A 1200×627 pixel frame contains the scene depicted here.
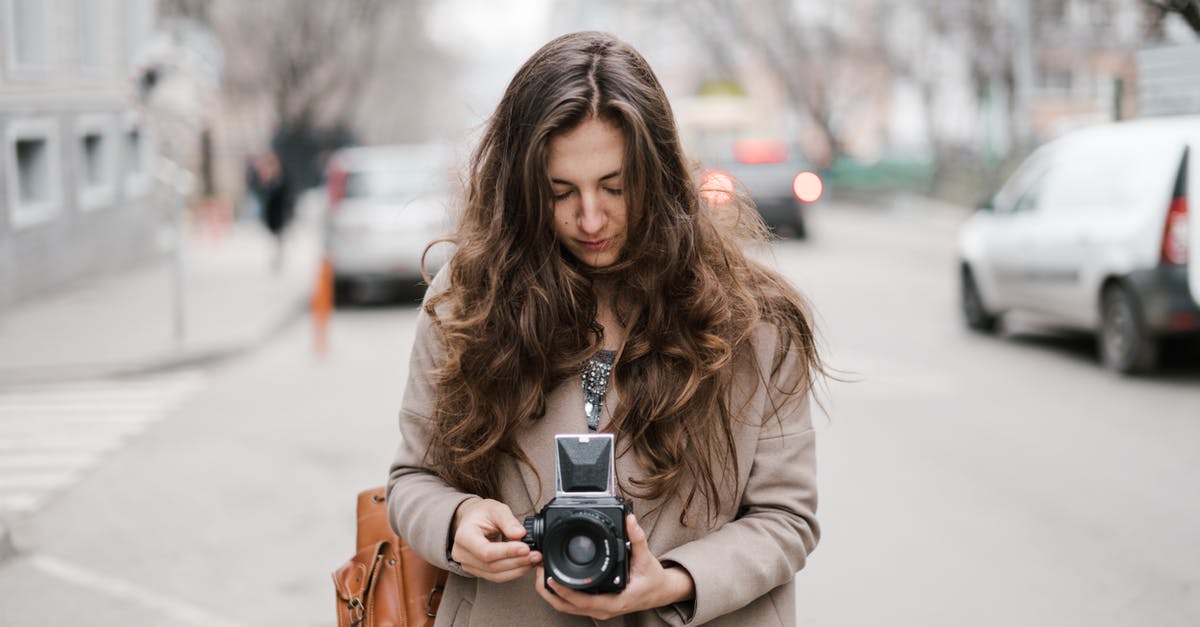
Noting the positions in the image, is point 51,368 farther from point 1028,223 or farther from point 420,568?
point 420,568

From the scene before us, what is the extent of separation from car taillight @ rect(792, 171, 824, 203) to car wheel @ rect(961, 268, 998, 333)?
35.0ft

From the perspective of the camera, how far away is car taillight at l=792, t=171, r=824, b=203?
2383cm

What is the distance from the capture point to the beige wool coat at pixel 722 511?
2.13 m

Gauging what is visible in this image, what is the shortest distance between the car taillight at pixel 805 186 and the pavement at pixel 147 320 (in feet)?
27.0

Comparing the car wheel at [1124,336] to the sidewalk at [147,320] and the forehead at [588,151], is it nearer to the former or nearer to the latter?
the sidewalk at [147,320]

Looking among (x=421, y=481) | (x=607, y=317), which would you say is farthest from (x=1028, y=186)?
(x=421, y=481)

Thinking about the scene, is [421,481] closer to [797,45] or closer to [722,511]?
[722,511]

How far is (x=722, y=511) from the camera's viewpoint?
7.18 ft

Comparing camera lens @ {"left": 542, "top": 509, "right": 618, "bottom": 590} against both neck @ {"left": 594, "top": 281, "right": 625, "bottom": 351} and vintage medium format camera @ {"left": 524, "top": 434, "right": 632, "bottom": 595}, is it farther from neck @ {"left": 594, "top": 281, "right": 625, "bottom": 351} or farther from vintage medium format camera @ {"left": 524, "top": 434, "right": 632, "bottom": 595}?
neck @ {"left": 594, "top": 281, "right": 625, "bottom": 351}

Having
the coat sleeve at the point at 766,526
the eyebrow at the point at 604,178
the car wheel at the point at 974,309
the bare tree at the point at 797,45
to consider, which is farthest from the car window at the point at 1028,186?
the bare tree at the point at 797,45

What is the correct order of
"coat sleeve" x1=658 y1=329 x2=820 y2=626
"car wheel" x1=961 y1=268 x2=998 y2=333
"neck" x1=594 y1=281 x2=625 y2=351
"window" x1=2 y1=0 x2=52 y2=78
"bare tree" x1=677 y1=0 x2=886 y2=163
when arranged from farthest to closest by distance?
"bare tree" x1=677 y1=0 x2=886 y2=163 < "window" x1=2 y1=0 x2=52 y2=78 < "car wheel" x1=961 y1=268 x2=998 y2=333 < "neck" x1=594 y1=281 x2=625 y2=351 < "coat sleeve" x1=658 y1=329 x2=820 y2=626

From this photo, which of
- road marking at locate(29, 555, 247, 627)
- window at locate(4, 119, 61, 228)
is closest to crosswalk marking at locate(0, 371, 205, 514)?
road marking at locate(29, 555, 247, 627)

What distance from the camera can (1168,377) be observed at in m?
10.1

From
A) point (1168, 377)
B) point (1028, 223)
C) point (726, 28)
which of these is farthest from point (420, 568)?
point (726, 28)
